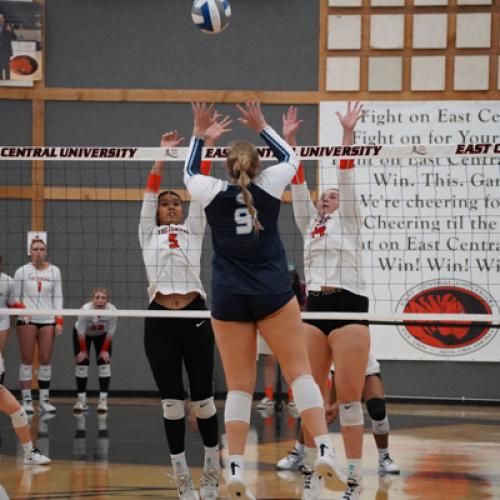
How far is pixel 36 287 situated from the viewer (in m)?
11.4

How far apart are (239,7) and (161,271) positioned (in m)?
7.97

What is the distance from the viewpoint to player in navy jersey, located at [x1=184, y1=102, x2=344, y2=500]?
5043mm

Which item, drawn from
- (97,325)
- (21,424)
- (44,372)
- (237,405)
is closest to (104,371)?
(97,325)

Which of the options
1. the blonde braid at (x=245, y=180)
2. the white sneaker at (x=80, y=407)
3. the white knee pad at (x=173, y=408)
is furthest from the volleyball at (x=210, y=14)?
the white sneaker at (x=80, y=407)

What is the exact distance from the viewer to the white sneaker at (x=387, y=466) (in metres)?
7.31

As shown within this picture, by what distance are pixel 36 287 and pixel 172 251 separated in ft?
17.8

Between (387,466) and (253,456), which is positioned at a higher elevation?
(387,466)

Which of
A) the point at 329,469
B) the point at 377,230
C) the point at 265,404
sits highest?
the point at 377,230

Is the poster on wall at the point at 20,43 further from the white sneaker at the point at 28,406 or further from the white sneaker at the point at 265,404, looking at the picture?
the white sneaker at the point at 265,404

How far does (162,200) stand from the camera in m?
6.51

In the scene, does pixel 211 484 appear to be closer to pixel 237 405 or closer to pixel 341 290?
pixel 237 405

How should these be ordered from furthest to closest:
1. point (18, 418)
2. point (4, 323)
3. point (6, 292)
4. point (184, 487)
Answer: point (6, 292), point (4, 323), point (18, 418), point (184, 487)

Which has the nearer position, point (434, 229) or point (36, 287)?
point (36, 287)

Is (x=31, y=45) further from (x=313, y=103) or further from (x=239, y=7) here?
(x=313, y=103)
